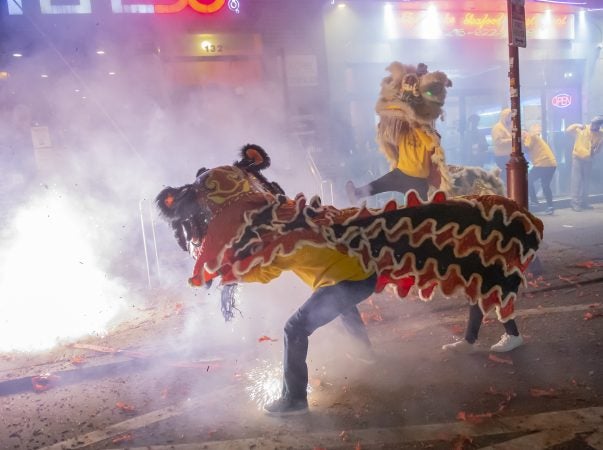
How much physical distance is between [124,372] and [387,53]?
29.0 feet

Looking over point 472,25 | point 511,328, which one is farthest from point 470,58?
point 511,328

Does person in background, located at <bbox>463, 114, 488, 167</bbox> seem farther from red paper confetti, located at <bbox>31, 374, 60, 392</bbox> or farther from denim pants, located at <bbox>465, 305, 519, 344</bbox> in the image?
red paper confetti, located at <bbox>31, 374, 60, 392</bbox>

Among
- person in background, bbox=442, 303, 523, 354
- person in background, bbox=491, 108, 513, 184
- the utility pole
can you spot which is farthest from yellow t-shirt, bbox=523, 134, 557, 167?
person in background, bbox=442, 303, 523, 354

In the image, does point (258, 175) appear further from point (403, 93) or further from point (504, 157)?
point (504, 157)

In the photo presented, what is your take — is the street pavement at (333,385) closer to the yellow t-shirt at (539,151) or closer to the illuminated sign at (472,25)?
the yellow t-shirt at (539,151)

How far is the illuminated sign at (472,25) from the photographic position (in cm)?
1105

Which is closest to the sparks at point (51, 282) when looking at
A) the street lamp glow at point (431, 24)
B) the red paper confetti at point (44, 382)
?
the red paper confetti at point (44, 382)

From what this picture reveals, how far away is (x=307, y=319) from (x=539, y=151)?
8845mm

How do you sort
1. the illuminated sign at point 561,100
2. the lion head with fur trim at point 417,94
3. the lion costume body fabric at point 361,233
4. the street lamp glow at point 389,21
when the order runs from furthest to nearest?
1. the illuminated sign at point 561,100
2. the street lamp glow at point 389,21
3. the lion head with fur trim at point 417,94
4. the lion costume body fabric at point 361,233

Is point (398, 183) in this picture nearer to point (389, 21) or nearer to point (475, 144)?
point (389, 21)

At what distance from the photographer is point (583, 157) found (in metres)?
10.9

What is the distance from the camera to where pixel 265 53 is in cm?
973

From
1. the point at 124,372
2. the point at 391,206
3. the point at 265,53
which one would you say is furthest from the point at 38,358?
the point at 265,53

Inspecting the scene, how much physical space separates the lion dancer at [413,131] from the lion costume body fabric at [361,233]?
1768 millimetres
